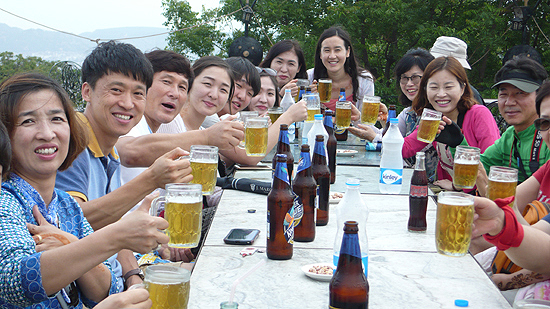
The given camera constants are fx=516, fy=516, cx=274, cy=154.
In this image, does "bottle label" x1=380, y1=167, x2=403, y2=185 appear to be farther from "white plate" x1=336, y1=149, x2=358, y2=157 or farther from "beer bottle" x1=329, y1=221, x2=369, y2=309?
"beer bottle" x1=329, y1=221, x2=369, y2=309

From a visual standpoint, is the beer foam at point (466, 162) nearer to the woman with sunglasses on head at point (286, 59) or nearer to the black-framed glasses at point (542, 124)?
the black-framed glasses at point (542, 124)

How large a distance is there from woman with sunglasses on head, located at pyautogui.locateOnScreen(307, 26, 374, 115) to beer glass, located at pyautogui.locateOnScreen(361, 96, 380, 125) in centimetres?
202

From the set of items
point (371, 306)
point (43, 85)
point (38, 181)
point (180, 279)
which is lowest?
point (371, 306)

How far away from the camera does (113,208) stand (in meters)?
2.42

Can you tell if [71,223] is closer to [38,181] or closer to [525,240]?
[38,181]

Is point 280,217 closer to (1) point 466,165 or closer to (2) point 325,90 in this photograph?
(1) point 466,165

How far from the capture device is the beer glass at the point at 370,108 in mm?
4207

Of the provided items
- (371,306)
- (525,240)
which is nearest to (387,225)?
(525,240)

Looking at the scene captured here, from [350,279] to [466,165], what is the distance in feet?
4.96

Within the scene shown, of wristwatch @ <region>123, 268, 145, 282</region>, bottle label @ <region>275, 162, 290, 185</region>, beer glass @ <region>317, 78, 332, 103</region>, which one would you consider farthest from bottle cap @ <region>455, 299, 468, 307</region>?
beer glass @ <region>317, 78, 332, 103</region>

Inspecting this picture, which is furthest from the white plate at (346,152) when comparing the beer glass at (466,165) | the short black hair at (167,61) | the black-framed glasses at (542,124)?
the black-framed glasses at (542,124)

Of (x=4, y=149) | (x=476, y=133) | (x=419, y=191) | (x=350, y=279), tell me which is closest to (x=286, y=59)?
(x=476, y=133)

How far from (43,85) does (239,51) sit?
25.5 feet

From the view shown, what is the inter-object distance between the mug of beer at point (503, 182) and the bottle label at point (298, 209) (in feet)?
3.34
